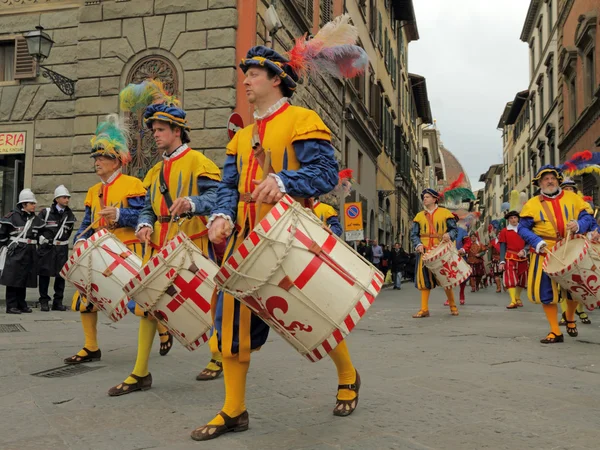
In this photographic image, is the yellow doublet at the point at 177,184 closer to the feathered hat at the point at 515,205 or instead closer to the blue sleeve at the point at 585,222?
the blue sleeve at the point at 585,222

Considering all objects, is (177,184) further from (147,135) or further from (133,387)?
(147,135)

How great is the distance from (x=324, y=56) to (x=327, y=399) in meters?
2.06

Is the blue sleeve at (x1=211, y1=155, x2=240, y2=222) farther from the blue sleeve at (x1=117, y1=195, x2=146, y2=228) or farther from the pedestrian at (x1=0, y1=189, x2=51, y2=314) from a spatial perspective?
the pedestrian at (x1=0, y1=189, x2=51, y2=314)

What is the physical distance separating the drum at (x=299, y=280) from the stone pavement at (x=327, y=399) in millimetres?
588

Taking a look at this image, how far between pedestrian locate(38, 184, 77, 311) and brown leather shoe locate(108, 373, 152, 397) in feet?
21.2

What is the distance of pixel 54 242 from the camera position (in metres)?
10.4

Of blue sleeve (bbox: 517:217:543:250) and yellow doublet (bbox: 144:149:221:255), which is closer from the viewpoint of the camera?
yellow doublet (bbox: 144:149:221:255)

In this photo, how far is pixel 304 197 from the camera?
3.38 metres

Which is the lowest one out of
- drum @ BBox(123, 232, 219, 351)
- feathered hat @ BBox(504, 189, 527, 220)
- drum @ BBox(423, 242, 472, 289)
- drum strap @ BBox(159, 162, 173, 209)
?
drum @ BBox(123, 232, 219, 351)

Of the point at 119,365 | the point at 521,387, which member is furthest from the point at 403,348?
the point at 119,365

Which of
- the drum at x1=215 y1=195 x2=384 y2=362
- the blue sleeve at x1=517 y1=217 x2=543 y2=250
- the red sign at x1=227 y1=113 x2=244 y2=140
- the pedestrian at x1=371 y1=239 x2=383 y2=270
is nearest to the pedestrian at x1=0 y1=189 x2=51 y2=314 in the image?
the red sign at x1=227 y1=113 x2=244 y2=140

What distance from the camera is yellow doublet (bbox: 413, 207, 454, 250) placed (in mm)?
10086

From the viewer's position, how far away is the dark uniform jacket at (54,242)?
10.3 metres

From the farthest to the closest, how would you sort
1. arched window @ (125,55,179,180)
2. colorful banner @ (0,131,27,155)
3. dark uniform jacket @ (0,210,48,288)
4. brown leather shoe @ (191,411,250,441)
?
colorful banner @ (0,131,27,155) → arched window @ (125,55,179,180) → dark uniform jacket @ (0,210,48,288) → brown leather shoe @ (191,411,250,441)
